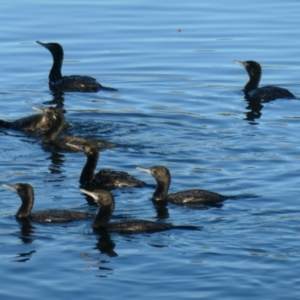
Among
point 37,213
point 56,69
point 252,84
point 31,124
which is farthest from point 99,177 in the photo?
point 56,69

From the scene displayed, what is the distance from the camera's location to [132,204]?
1559 cm

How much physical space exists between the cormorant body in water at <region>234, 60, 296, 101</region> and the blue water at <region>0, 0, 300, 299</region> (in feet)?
0.66

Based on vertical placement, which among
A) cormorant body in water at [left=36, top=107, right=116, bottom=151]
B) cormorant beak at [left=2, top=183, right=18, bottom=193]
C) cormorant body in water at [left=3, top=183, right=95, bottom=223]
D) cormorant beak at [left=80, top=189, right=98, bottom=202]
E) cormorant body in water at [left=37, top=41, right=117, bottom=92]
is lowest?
cormorant body in water at [left=3, top=183, right=95, bottom=223]

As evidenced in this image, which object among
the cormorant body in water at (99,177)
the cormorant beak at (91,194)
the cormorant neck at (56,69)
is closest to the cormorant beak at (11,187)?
the cormorant beak at (91,194)

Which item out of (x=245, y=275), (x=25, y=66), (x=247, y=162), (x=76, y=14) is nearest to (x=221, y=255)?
(x=245, y=275)

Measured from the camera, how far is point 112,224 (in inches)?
569

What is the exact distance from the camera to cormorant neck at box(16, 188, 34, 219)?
1483cm

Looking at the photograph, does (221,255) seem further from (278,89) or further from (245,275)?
(278,89)

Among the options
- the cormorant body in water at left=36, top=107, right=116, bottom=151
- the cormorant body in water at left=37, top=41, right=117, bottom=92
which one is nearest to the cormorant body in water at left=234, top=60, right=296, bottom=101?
the cormorant body in water at left=37, top=41, right=117, bottom=92

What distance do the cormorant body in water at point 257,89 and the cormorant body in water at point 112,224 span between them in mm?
7936

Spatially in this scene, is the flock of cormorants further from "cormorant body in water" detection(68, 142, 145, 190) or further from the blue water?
the blue water

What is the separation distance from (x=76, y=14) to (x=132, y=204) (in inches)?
560

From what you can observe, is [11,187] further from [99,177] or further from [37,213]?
[99,177]

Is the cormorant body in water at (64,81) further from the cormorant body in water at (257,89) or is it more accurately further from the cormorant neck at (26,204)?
the cormorant neck at (26,204)
